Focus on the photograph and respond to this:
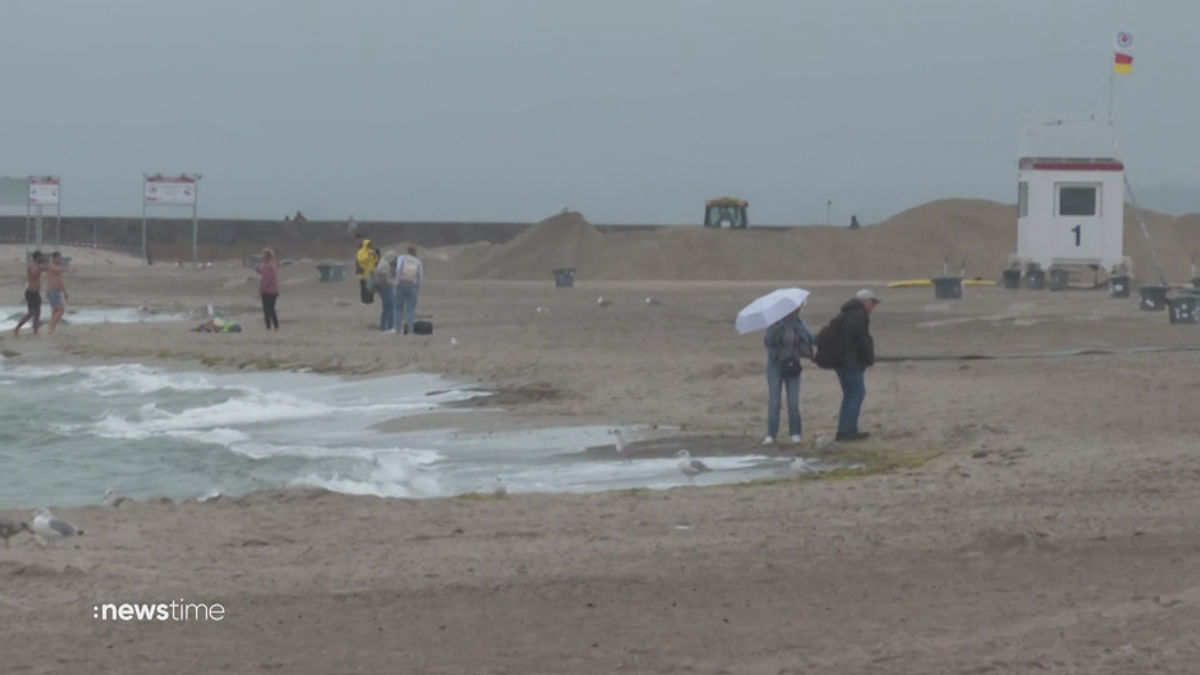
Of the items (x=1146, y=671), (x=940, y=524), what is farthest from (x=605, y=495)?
(x=1146, y=671)

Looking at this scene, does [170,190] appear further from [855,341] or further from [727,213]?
[855,341]

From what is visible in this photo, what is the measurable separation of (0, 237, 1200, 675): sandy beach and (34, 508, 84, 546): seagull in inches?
3.3

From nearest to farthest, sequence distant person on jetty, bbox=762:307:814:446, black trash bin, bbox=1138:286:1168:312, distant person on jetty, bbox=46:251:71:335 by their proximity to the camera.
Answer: distant person on jetty, bbox=762:307:814:446, black trash bin, bbox=1138:286:1168:312, distant person on jetty, bbox=46:251:71:335

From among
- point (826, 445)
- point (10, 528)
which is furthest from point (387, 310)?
point (10, 528)

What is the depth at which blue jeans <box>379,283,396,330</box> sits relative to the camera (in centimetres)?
2642

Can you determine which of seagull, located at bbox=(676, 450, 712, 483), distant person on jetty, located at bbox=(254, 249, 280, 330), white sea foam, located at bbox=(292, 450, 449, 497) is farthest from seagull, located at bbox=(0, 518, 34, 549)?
distant person on jetty, located at bbox=(254, 249, 280, 330)

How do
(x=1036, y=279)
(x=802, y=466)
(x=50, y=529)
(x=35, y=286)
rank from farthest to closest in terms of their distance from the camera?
(x=1036, y=279) → (x=35, y=286) → (x=802, y=466) → (x=50, y=529)

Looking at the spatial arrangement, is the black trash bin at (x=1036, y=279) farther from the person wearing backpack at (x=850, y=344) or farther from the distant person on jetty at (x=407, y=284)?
the person wearing backpack at (x=850, y=344)

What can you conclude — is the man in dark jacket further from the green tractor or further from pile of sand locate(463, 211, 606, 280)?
the green tractor

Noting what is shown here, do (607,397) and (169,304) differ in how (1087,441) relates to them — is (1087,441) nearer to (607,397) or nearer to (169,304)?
(607,397)

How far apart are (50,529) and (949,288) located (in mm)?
24810

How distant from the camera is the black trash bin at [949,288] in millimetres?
32156

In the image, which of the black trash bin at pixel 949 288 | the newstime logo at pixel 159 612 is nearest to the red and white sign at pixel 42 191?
the black trash bin at pixel 949 288

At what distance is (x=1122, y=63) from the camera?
34406 millimetres
